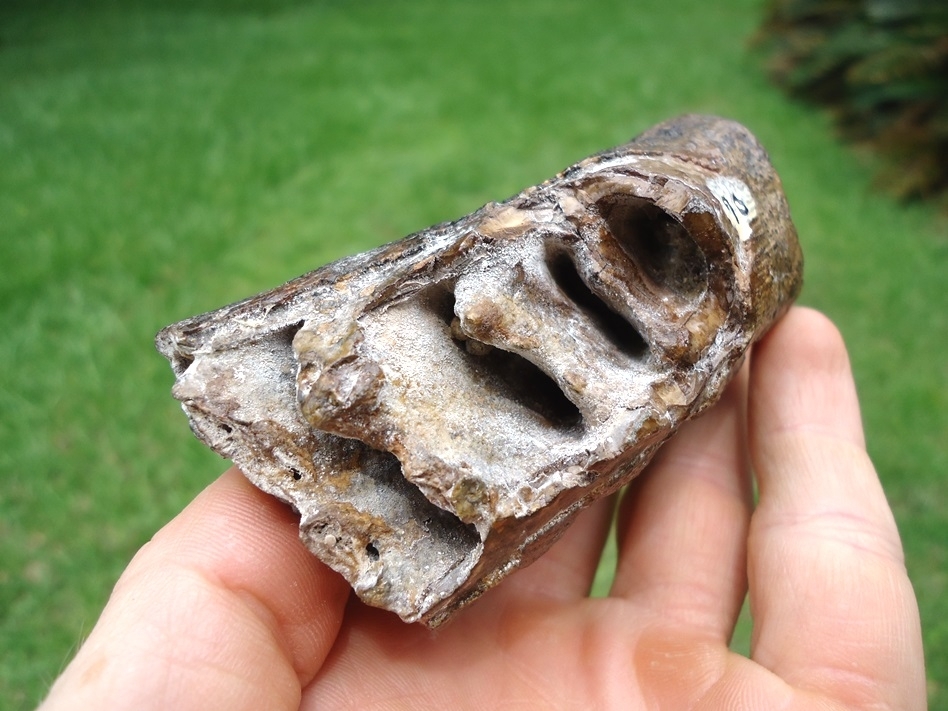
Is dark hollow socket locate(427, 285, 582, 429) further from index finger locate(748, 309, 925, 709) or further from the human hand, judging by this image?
index finger locate(748, 309, 925, 709)

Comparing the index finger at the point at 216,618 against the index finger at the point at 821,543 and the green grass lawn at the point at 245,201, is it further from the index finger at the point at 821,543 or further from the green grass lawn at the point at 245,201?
the green grass lawn at the point at 245,201

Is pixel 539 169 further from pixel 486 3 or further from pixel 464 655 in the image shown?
pixel 486 3

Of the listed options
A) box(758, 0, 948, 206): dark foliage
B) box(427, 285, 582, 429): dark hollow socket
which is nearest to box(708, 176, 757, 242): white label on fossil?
box(427, 285, 582, 429): dark hollow socket

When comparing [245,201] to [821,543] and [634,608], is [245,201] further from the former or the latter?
[821,543]

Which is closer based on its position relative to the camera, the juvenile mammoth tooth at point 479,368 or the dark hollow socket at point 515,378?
the juvenile mammoth tooth at point 479,368

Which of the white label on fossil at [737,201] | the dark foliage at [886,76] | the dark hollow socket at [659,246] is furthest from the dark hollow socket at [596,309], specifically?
the dark foliage at [886,76]

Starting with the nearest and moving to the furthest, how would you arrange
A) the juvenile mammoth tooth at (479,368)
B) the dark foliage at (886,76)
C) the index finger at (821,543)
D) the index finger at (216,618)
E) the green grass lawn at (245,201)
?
the index finger at (216,618), the juvenile mammoth tooth at (479,368), the index finger at (821,543), the green grass lawn at (245,201), the dark foliage at (886,76)

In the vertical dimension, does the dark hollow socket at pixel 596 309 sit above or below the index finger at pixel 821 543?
above
